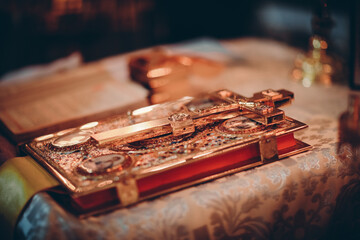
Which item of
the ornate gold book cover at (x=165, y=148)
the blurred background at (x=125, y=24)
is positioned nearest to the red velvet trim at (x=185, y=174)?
the ornate gold book cover at (x=165, y=148)

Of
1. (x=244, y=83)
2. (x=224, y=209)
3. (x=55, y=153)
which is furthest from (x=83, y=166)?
(x=244, y=83)

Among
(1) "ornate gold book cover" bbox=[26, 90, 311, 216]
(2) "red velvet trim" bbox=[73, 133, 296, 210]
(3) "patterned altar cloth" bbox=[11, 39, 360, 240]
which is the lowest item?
(3) "patterned altar cloth" bbox=[11, 39, 360, 240]

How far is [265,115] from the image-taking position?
744mm

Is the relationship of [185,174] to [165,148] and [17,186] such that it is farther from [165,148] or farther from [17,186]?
[17,186]

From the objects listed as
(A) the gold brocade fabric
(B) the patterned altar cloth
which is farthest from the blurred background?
(A) the gold brocade fabric

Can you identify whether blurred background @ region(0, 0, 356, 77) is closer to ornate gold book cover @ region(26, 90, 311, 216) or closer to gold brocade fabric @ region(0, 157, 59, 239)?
ornate gold book cover @ region(26, 90, 311, 216)

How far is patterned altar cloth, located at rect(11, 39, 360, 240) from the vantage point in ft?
2.07

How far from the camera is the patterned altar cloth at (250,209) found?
63 cm

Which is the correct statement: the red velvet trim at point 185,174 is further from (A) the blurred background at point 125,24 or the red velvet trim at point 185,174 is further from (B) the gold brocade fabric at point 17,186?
(A) the blurred background at point 125,24

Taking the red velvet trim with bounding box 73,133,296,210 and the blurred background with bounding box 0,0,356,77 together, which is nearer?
the red velvet trim with bounding box 73,133,296,210

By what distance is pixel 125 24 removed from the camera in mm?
2371

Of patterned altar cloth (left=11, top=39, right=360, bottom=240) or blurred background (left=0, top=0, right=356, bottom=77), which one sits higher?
blurred background (left=0, top=0, right=356, bottom=77)

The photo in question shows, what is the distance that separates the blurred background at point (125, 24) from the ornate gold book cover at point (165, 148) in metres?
1.05

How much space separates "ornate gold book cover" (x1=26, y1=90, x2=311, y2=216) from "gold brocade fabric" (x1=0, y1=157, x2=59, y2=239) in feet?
0.06
